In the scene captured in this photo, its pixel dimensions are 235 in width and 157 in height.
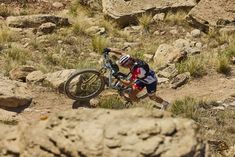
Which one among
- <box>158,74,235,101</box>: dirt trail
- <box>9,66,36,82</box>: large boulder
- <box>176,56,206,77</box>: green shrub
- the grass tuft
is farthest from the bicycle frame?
the grass tuft

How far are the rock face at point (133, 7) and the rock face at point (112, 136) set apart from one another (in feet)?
35.5

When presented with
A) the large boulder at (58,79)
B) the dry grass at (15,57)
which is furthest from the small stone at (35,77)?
the dry grass at (15,57)

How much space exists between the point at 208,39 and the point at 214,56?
5.39ft

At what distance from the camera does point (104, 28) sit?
47.1ft

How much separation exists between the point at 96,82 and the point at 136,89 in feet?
2.56

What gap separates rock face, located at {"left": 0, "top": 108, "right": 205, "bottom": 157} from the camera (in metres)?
3.74

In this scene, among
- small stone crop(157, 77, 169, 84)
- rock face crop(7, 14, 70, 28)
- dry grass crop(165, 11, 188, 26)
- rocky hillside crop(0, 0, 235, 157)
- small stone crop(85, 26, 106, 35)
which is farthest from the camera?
dry grass crop(165, 11, 188, 26)

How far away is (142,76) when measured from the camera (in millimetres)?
8484

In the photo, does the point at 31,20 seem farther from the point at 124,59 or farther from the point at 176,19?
the point at 124,59

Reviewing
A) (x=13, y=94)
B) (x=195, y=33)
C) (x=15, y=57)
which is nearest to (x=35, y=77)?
(x=13, y=94)

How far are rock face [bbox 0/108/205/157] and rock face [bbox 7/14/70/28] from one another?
31.9ft

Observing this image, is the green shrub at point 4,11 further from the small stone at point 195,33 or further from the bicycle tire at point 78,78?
the bicycle tire at point 78,78

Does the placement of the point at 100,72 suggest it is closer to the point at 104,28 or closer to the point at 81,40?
the point at 81,40

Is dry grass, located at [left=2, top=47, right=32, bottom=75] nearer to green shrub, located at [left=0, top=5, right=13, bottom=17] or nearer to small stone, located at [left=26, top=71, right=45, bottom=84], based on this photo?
small stone, located at [left=26, top=71, right=45, bottom=84]
